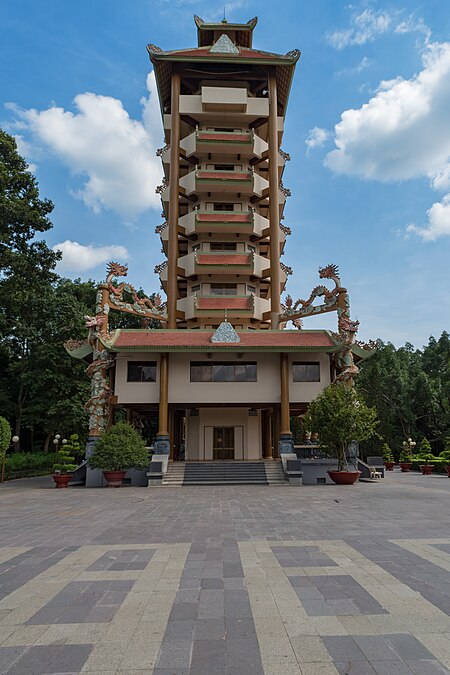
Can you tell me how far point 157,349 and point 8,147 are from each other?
49.0 feet

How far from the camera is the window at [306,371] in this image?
2556 centimetres

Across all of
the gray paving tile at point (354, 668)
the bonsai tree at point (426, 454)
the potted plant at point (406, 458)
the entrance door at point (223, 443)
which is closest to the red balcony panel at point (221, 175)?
the entrance door at point (223, 443)

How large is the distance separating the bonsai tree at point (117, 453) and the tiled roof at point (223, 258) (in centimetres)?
1399

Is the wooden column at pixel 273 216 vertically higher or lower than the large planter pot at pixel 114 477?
higher

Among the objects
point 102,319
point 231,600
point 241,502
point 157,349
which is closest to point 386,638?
point 231,600

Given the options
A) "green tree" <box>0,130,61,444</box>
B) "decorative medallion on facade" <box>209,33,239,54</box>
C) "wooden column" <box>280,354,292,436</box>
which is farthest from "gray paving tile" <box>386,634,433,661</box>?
"decorative medallion on facade" <box>209,33,239,54</box>

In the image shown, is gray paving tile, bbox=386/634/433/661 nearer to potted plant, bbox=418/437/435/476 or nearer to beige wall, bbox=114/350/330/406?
beige wall, bbox=114/350/330/406

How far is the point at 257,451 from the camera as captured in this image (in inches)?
1115

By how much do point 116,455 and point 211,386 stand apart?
6.32 m

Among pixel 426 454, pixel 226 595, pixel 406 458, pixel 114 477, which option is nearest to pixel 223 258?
pixel 114 477

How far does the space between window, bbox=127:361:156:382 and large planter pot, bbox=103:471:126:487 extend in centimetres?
535

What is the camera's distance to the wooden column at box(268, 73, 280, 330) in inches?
1241

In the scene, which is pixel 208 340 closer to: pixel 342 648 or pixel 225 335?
pixel 225 335

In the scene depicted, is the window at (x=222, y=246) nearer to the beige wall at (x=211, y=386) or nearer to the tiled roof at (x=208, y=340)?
the tiled roof at (x=208, y=340)
